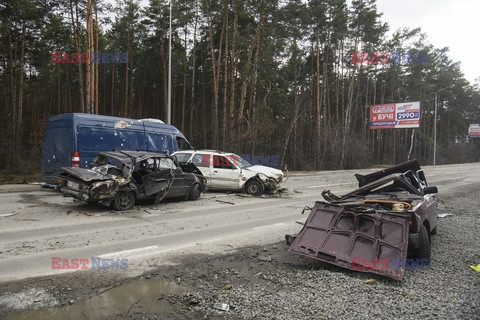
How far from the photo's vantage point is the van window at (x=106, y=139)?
38.5 ft

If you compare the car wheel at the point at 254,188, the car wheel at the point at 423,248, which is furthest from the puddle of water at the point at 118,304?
the car wheel at the point at 254,188

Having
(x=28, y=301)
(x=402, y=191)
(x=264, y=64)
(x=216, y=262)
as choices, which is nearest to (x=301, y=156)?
(x=264, y=64)

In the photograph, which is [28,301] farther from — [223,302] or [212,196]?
[212,196]

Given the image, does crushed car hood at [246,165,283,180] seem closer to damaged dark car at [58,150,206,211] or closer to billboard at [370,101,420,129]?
damaged dark car at [58,150,206,211]

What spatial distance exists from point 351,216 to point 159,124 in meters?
11.7

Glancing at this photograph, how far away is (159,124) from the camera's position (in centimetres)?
1515

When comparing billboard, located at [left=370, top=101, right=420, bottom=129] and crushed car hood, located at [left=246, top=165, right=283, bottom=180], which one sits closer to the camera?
crushed car hood, located at [left=246, top=165, right=283, bottom=180]

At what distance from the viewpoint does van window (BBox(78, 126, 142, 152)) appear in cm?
1175

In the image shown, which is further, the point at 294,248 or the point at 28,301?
the point at 294,248

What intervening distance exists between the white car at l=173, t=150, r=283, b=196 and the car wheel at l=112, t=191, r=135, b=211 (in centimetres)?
399

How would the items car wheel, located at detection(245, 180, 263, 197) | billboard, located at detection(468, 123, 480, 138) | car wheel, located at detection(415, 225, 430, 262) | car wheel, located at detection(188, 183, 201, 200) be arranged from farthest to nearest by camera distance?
billboard, located at detection(468, 123, 480, 138)
car wheel, located at detection(245, 180, 263, 197)
car wheel, located at detection(188, 183, 201, 200)
car wheel, located at detection(415, 225, 430, 262)

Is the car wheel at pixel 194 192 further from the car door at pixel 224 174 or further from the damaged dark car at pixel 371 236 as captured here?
the damaged dark car at pixel 371 236

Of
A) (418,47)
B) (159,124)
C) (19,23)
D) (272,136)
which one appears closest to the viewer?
(159,124)

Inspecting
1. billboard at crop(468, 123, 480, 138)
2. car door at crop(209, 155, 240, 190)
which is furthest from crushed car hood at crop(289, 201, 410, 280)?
billboard at crop(468, 123, 480, 138)
